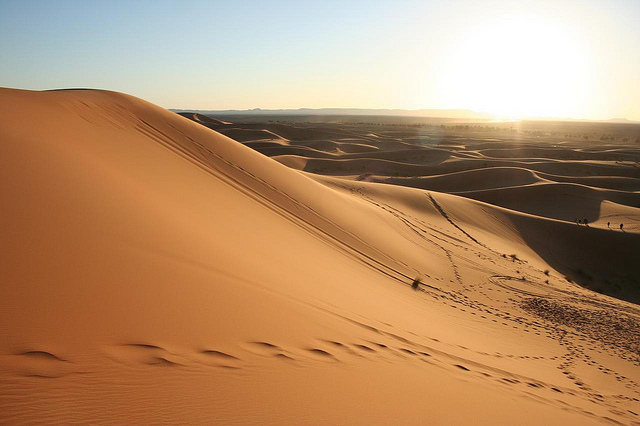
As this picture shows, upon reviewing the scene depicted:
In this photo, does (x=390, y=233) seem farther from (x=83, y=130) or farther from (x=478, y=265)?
(x=83, y=130)

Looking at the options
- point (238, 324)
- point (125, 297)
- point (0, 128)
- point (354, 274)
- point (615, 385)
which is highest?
point (0, 128)

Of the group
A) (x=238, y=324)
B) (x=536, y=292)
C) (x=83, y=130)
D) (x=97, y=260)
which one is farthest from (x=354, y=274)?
(x=83, y=130)

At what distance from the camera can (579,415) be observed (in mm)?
3854

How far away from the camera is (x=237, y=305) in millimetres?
3705

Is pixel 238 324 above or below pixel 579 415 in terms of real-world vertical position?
above

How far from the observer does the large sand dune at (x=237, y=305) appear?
8.04 feet

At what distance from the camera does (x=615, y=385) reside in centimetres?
507

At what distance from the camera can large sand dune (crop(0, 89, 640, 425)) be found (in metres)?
2.45

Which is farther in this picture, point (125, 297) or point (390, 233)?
point (390, 233)

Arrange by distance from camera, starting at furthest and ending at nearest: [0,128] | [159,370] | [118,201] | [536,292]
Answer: [536,292] → [0,128] → [118,201] → [159,370]

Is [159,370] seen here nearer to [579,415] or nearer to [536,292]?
[579,415]

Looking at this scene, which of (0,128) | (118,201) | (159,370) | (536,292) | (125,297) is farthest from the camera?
(536,292)

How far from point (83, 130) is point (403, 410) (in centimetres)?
741

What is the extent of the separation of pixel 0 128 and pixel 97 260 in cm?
380
